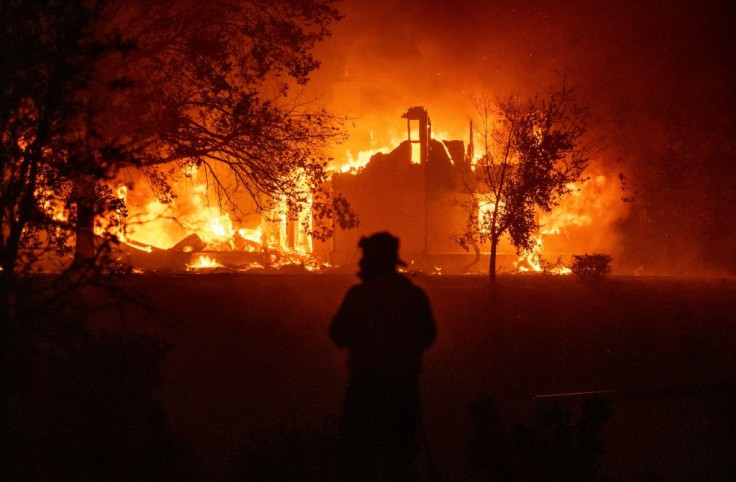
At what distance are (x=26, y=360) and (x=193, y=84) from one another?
278 inches

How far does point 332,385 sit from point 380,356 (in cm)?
484

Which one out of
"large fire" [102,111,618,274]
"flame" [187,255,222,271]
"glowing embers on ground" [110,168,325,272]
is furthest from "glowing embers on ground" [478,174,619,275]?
"flame" [187,255,222,271]

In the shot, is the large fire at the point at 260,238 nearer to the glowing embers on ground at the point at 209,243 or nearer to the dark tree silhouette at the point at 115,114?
the glowing embers on ground at the point at 209,243

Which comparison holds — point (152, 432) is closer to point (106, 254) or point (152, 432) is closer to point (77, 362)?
point (77, 362)

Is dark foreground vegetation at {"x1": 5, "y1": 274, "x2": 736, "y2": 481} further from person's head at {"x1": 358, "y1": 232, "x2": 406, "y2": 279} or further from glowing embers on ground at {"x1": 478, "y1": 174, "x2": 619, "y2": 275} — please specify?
glowing embers on ground at {"x1": 478, "y1": 174, "x2": 619, "y2": 275}

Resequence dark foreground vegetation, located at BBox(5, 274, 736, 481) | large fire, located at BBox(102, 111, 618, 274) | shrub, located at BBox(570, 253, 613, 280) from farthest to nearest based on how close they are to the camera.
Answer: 1. large fire, located at BBox(102, 111, 618, 274)
2. shrub, located at BBox(570, 253, 613, 280)
3. dark foreground vegetation, located at BBox(5, 274, 736, 481)

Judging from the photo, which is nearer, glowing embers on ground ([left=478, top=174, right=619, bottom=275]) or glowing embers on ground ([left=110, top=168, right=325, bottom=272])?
glowing embers on ground ([left=110, top=168, right=325, bottom=272])

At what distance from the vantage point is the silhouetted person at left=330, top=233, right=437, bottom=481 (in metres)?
4.61

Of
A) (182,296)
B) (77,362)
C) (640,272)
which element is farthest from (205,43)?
(640,272)

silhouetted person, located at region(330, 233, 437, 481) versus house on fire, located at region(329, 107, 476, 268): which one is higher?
house on fire, located at region(329, 107, 476, 268)

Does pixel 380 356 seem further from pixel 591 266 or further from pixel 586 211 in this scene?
pixel 586 211

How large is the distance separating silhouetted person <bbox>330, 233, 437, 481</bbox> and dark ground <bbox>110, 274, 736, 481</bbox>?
135 cm

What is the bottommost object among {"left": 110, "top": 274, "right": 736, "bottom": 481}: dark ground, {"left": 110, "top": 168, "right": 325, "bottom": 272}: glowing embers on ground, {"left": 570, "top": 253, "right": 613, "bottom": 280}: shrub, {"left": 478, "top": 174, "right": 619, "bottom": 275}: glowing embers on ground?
{"left": 110, "top": 274, "right": 736, "bottom": 481}: dark ground

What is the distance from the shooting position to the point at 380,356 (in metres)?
4.63
